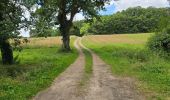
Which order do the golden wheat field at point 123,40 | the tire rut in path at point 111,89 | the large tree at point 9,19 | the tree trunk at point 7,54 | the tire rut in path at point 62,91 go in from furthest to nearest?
1. the golden wheat field at point 123,40
2. the tree trunk at point 7,54
3. the large tree at point 9,19
4. the tire rut in path at point 62,91
5. the tire rut in path at point 111,89

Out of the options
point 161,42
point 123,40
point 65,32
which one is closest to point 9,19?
point 161,42

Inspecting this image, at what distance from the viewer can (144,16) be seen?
184000mm

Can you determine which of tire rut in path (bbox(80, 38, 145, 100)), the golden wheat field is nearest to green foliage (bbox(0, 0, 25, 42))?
tire rut in path (bbox(80, 38, 145, 100))

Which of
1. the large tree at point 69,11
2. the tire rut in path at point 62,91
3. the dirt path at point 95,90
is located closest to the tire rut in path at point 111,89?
the dirt path at point 95,90

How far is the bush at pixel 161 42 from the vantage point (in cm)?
5443

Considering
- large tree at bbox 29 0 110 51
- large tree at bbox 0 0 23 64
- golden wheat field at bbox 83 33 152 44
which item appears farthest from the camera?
golden wheat field at bbox 83 33 152 44

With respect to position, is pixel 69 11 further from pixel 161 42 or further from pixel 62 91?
pixel 62 91

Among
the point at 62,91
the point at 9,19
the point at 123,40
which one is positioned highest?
the point at 9,19

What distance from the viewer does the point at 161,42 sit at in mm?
54938

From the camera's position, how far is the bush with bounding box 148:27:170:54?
54.4 meters

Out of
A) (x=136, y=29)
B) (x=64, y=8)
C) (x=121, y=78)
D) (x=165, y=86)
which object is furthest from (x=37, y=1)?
(x=136, y=29)

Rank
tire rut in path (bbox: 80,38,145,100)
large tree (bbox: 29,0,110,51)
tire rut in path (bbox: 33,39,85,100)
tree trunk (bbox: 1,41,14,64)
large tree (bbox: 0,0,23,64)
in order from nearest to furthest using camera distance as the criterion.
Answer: tire rut in path (bbox: 80,38,145,100)
tire rut in path (bbox: 33,39,85,100)
large tree (bbox: 0,0,23,64)
tree trunk (bbox: 1,41,14,64)
large tree (bbox: 29,0,110,51)

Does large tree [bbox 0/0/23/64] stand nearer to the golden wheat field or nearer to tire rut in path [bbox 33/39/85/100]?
tire rut in path [bbox 33/39/85/100]

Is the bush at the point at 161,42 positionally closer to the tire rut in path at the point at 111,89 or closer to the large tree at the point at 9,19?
the large tree at the point at 9,19
